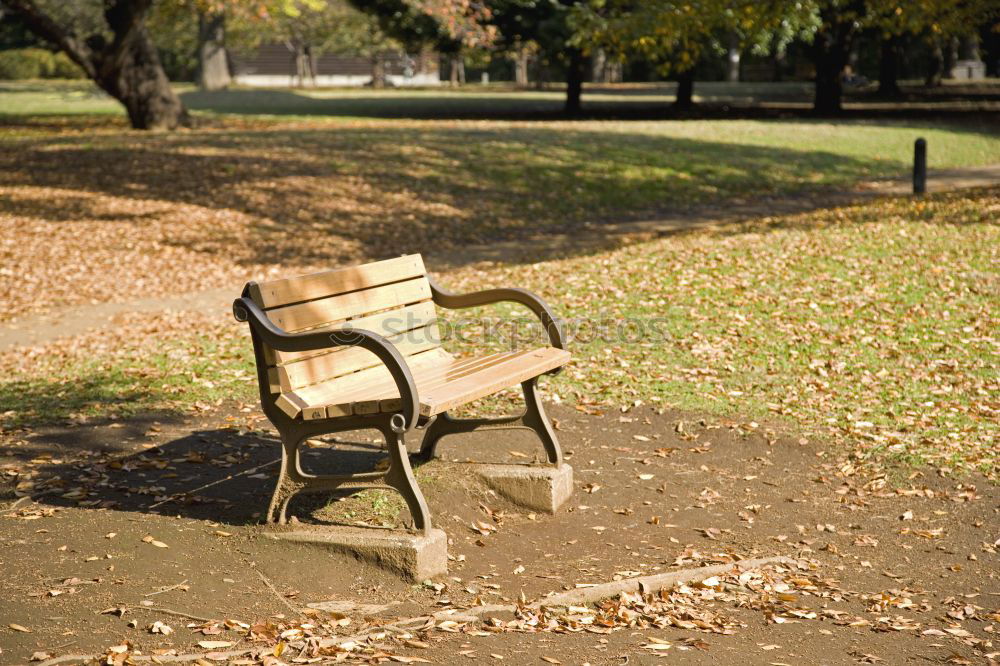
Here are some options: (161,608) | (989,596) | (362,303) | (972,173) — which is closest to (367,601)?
(161,608)

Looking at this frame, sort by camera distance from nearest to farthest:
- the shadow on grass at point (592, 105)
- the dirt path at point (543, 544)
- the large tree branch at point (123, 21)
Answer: the dirt path at point (543, 544) → the large tree branch at point (123, 21) → the shadow on grass at point (592, 105)

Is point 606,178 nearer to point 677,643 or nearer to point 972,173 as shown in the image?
point 972,173

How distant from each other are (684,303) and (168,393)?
465 cm

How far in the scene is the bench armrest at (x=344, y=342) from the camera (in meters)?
4.34

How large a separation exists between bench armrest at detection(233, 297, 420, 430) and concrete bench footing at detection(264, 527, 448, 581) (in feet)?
1.61

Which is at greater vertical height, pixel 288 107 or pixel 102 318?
pixel 288 107

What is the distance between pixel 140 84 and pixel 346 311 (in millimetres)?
21132

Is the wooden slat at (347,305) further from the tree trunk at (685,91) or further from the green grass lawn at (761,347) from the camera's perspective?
the tree trunk at (685,91)

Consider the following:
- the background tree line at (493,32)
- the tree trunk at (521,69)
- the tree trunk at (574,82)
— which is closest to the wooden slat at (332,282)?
the background tree line at (493,32)

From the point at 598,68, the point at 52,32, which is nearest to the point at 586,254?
the point at 52,32

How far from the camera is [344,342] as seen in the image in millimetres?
4457

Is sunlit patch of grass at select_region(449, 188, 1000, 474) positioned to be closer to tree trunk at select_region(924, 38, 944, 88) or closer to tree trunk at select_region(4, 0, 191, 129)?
tree trunk at select_region(4, 0, 191, 129)

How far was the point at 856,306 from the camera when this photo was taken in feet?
31.4

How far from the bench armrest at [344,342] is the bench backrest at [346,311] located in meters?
0.13
